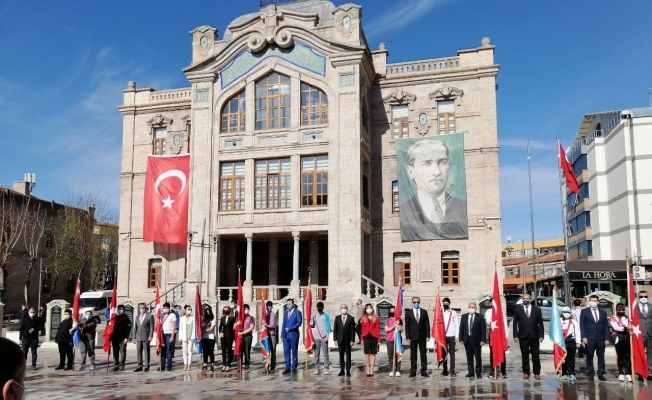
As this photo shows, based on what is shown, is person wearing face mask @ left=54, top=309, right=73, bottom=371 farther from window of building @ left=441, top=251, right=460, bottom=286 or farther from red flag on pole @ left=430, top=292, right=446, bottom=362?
window of building @ left=441, top=251, right=460, bottom=286

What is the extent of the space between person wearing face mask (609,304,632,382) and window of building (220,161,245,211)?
65.3 feet

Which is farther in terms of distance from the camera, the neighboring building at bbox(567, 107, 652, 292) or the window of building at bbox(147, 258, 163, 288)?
the neighboring building at bbox(567, 107, 652, 292)

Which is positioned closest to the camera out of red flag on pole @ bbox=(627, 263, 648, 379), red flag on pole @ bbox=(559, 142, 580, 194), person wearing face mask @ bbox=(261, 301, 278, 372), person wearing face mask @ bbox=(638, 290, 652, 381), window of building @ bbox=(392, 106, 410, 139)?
red flag on pole @ bbox=(627, 263, 648, 379)

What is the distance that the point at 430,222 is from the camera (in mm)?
30328

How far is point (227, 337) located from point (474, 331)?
6.78 metres

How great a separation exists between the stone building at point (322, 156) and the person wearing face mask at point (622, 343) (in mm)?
14397

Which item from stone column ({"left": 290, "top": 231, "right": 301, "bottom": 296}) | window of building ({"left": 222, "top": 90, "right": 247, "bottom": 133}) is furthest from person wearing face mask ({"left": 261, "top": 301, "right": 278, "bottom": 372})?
window of building ({"left": 222, "top": 90, "right": 247, "bottom": 133})

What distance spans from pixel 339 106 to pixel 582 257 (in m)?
41.6

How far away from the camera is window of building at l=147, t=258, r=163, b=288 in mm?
34438

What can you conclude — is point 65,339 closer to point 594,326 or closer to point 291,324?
point 291,324

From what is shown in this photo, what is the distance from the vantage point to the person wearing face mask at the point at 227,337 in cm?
1628

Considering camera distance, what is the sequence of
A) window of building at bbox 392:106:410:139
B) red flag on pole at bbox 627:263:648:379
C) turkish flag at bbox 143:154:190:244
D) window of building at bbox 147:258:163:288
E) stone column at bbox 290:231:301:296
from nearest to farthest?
1. red flag on pole at bbox 627:263:648:379
2. stone column at bbox 290:231:301:296
3. window of building at bbox 392:106:410:139
4. turkish flag at bbox 143:154:190:244
5. window of building at bbox 147:258:163:288

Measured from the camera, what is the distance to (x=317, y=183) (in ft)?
97.1

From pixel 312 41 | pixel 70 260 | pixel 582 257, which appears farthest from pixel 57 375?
pixel 582 257
